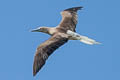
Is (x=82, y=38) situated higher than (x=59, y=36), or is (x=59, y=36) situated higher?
(x=82, y=38)

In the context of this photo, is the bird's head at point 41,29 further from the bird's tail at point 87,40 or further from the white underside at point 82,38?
the bird's tail at point 87,40

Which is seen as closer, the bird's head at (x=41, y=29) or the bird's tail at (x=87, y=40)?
the bird's tail at (x=87, y=40)

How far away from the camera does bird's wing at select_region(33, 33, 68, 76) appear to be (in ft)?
81.0

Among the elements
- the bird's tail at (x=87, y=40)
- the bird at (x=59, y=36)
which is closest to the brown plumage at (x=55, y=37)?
the bird at (x=59, y=36)

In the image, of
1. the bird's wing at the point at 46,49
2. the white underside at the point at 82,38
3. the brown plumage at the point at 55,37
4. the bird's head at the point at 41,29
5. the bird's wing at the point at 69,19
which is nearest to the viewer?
the bird's wing at the point at 46,49

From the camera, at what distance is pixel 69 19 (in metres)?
29.6

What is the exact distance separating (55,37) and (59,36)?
8.5 inches

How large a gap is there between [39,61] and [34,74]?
0.78 meters

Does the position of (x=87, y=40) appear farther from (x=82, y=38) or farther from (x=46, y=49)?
(x=46, y=49)

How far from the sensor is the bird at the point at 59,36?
24922 millimetres

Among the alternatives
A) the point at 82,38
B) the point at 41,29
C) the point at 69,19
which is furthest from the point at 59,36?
the point at 69,19

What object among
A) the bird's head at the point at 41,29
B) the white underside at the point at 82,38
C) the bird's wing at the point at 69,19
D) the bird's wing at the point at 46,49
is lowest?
the bird's wing at the point at 46,49

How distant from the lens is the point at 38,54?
25.1 m

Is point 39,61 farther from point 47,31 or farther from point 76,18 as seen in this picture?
point 76,18
